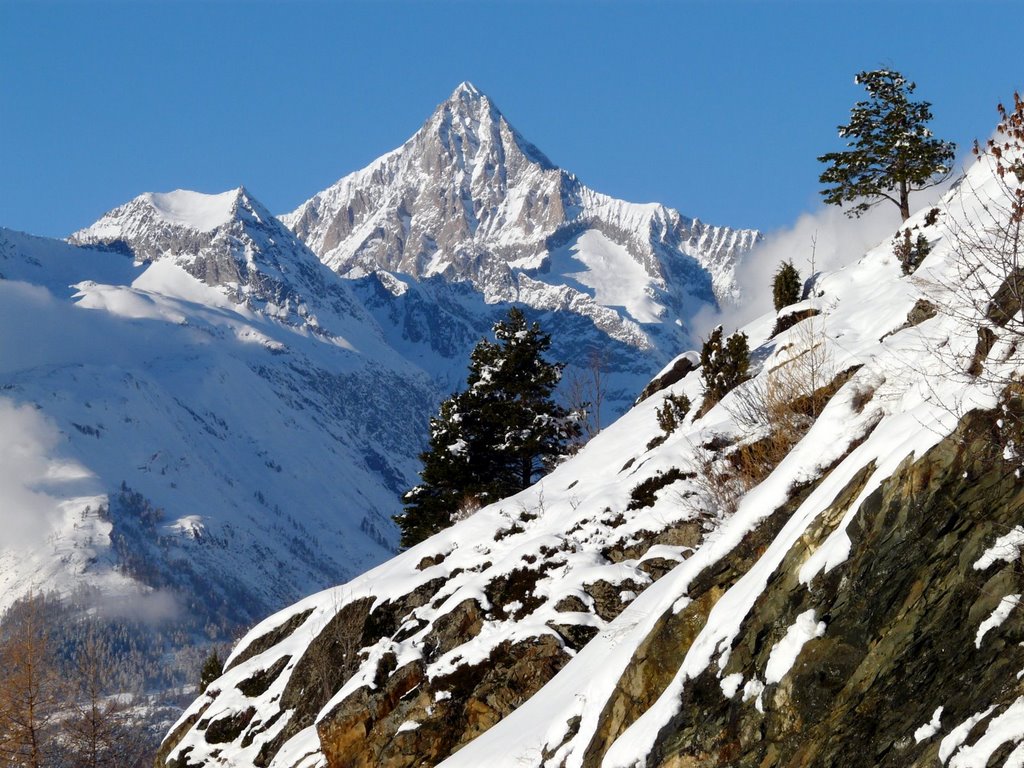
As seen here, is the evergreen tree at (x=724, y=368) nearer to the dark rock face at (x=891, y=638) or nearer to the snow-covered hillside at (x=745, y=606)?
the snow-covered hillside at (x=745, y=606)

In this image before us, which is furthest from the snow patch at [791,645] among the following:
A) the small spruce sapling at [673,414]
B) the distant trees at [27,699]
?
the distant trees at [27,699]

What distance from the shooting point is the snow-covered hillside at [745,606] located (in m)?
7.95

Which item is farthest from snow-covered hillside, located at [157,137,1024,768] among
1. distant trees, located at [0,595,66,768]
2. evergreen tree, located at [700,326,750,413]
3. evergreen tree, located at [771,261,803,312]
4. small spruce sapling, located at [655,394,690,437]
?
distant trees, located at [0,595,66,768]

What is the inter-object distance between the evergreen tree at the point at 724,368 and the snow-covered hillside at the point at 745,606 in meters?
1.50

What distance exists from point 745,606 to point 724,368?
17135 millimetres

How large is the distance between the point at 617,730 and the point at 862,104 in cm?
3064

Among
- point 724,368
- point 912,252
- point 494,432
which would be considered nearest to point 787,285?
point 912,252

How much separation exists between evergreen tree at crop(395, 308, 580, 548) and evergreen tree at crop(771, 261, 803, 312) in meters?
9.30

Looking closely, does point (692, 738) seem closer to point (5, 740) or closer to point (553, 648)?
point (553, 648)

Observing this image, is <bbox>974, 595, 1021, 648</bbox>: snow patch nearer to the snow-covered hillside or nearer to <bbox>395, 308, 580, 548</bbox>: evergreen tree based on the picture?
the snow-covered hillside

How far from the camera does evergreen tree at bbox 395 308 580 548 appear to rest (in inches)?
1492

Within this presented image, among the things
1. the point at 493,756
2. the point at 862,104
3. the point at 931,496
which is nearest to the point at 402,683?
the point at 493,756

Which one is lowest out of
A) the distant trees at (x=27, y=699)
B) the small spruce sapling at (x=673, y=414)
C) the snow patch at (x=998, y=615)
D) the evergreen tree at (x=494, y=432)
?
the snow patch at (x=998, y=615)

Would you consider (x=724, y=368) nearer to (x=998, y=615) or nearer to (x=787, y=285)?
(x=787, y=285)
